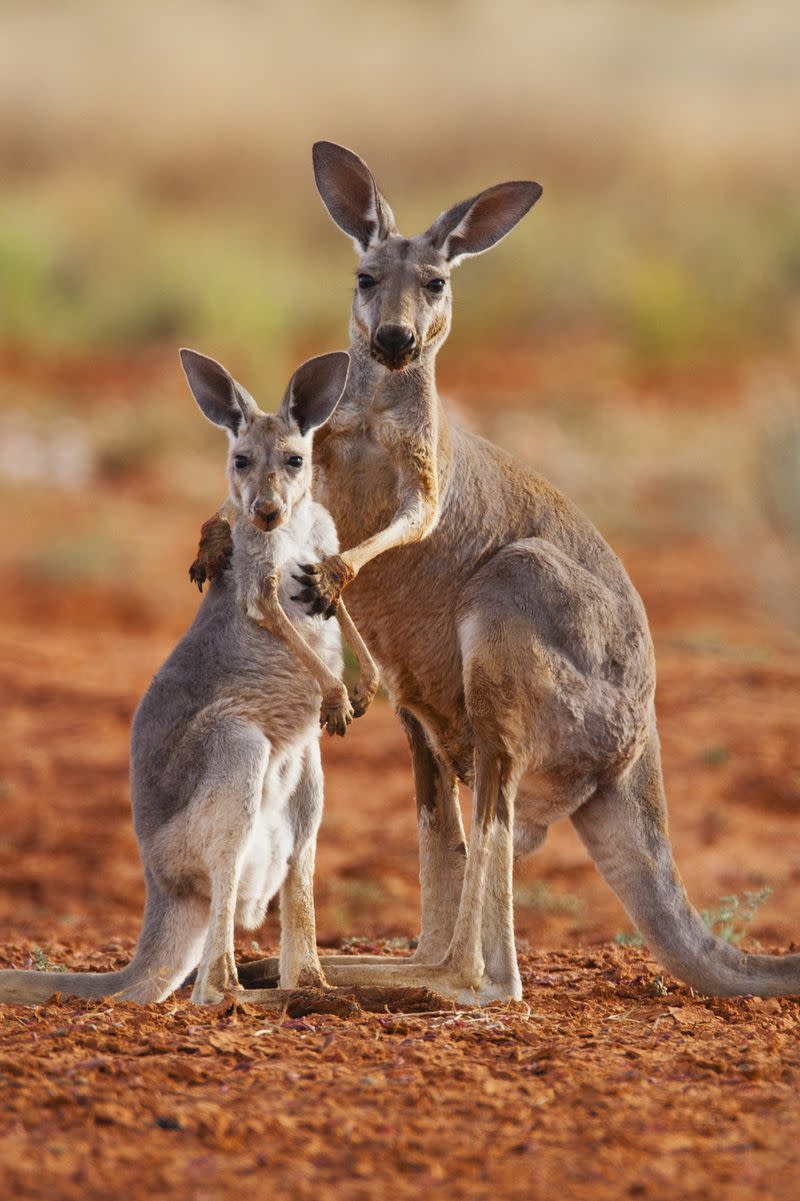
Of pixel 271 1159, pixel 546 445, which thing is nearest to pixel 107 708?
pixel 271 1159

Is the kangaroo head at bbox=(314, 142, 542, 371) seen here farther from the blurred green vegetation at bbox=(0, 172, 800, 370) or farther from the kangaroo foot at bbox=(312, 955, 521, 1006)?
the blurred green vegetation at bbox=(0, 172, 800, 370)

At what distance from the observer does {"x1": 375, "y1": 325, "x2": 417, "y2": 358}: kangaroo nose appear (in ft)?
16.3

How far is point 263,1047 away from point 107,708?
5.85 metres

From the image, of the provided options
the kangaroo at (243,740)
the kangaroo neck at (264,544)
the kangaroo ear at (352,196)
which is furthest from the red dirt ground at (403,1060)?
the kangaroo ear at (352,196)

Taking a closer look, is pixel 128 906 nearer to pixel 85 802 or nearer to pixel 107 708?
pixel 85 802

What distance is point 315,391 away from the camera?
16.1ft

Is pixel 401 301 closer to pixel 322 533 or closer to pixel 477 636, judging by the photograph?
pixel 322 533

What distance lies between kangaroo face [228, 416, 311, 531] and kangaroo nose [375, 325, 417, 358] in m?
0.39

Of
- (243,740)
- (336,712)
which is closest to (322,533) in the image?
(336,712)

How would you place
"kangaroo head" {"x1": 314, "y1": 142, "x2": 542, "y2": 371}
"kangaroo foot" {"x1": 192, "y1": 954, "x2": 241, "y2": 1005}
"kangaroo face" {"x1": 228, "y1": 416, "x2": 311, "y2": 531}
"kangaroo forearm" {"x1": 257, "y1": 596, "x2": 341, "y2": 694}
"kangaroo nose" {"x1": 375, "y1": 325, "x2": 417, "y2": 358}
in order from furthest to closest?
"kangaroo head" {"x1": 314, "y1": 142, "x2": 542, "y2": 371} → "kangaroo nose" {"x1": 375, "y1": 325, "x2": 417, "y2": 358} → "kangaroo face" {"x1": 228, "y1": 416, "x2": 311, "y2": 531} → "kangaroo forearm" {"x1": 257, "y1": 596, "x2": 341, "y2": 694} → "kangaroo foot" {"x1": 192, "y1": 954, "x2": 241, "y2": 1005}

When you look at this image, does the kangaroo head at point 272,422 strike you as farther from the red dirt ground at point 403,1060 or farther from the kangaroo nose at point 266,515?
the red dirt ground at point 403,1060

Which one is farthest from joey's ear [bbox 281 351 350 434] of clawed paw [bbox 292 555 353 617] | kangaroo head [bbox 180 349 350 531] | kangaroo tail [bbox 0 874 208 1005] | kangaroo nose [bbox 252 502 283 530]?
kangaroo tail [bbox 0 874 208 1005]

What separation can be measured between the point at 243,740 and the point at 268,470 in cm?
84

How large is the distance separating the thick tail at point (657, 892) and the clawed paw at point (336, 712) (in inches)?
42.2
